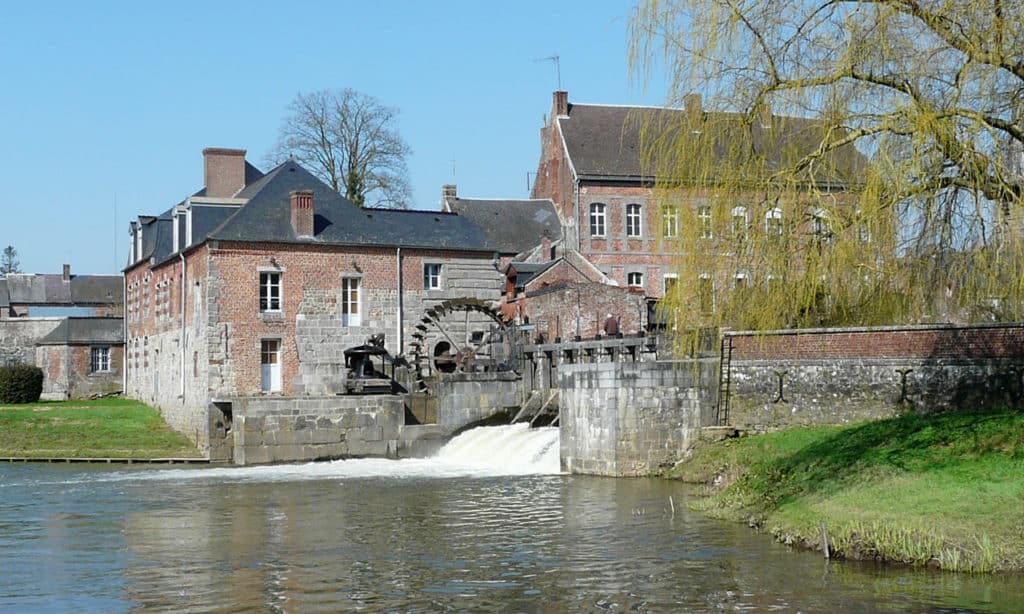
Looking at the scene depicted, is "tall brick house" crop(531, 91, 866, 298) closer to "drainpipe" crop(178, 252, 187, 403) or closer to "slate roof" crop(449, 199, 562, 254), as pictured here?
"slate roof" crop(449, 199, 562, 254)

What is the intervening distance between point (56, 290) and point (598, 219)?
35.4 meters

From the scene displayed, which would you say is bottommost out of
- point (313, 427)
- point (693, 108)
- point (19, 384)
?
point (313, 427)

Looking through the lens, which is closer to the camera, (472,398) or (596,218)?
(472,398)

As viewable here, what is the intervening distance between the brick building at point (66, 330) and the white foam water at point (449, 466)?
65.1 ft

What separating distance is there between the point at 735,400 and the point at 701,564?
8796 mm

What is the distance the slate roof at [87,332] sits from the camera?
43.0 m

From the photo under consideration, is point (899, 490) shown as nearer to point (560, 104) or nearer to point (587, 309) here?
point (587, 309)

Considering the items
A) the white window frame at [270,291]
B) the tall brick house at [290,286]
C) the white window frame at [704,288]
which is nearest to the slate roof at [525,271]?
the tall brick house at [290,286]

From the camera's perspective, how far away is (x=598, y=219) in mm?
38688

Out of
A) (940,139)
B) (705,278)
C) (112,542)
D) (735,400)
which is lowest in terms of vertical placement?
(112,542)

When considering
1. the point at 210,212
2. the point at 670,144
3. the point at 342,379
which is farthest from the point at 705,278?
the point at 210,212

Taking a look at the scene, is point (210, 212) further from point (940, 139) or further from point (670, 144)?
point (940, 139)

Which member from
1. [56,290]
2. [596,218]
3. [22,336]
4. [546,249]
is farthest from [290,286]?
[56,290]

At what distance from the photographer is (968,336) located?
671 inches
